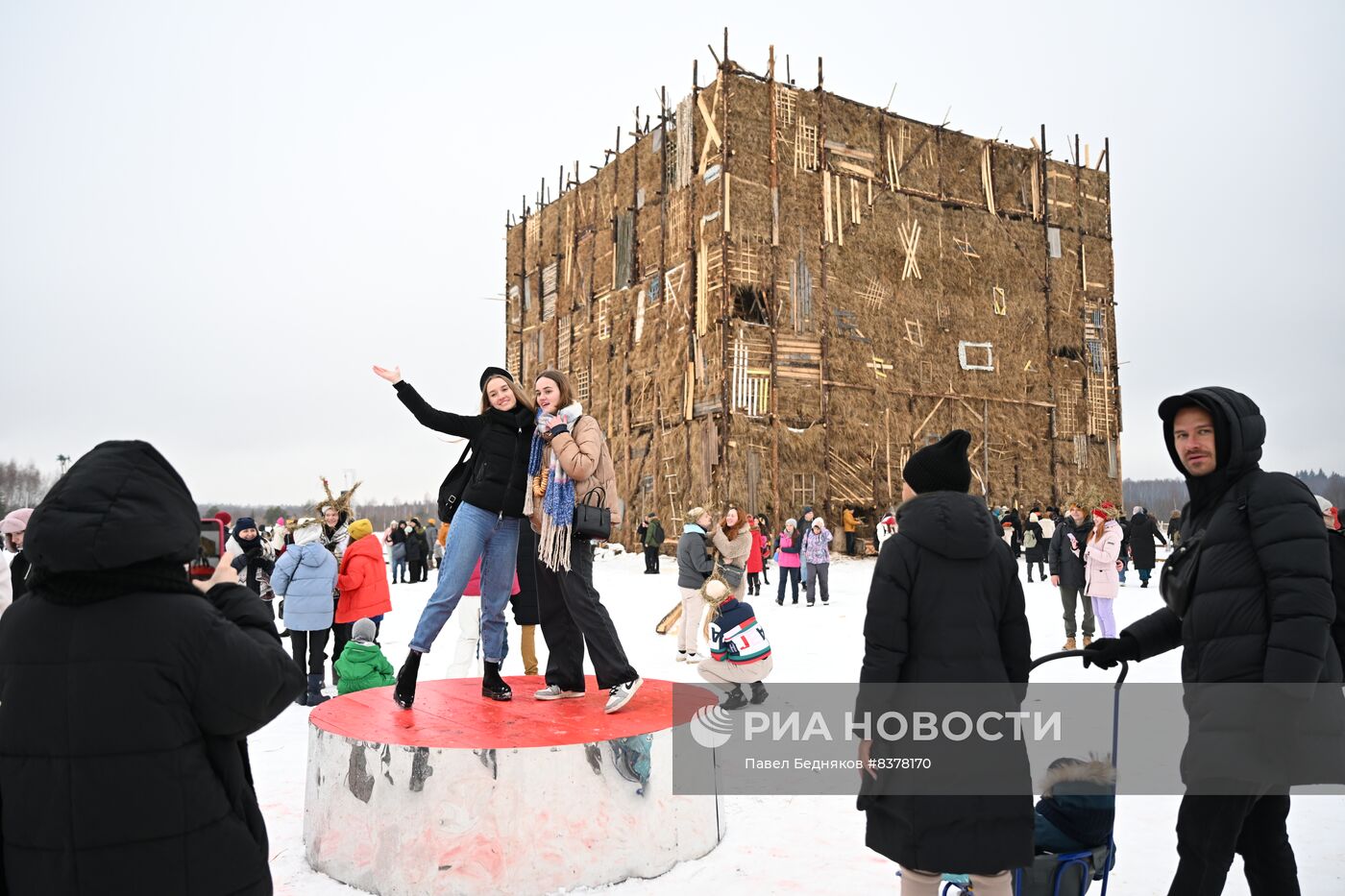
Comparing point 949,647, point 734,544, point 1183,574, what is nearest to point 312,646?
point 734,544

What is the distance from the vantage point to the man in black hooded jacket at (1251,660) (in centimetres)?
274

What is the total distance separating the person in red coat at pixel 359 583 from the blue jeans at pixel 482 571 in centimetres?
360

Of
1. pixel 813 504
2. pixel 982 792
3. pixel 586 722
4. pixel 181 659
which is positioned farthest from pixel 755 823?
pixel 813 504

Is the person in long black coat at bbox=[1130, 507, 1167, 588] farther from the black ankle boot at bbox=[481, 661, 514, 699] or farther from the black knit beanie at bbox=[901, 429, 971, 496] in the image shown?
the black knit beanie at bbox=[901, 429, 971, 496]

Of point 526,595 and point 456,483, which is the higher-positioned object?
point 456,483

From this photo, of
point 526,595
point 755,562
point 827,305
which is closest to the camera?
point 526,595

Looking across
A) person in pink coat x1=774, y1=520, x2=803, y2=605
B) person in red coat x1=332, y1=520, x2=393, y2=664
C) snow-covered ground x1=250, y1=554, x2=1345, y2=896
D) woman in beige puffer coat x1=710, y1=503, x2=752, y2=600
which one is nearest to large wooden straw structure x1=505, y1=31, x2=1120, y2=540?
person in pink coat x1=774, y1=520, x2=803, y2=605

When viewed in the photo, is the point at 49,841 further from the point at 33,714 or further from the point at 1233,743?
the point at 1233,743

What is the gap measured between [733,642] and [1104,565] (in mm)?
5290

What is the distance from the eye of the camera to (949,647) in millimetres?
2801

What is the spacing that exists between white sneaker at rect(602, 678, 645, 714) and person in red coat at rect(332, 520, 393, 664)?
410 cm

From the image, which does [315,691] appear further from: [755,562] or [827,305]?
[827,305]

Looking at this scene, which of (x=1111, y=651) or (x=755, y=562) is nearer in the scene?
(x=1111, y=651)

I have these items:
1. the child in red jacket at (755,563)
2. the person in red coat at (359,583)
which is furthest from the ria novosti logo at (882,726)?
the child in red jacket at (755,563)
